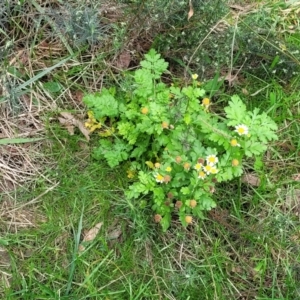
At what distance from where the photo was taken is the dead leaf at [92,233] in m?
2.61

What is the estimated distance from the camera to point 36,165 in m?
2.70

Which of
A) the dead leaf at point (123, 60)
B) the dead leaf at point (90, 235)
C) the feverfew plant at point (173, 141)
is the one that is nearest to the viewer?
the feverfew plant at point (173, 141)

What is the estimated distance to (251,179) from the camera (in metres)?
2.74

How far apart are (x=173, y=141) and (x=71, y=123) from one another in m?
0.55

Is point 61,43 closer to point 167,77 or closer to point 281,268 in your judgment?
point 167,77

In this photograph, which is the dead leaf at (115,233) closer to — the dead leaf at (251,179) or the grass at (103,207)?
the grass at (103,207)

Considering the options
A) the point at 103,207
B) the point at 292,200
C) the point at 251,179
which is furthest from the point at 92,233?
the point at 292,200

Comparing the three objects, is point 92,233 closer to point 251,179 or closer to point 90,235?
point 90,235

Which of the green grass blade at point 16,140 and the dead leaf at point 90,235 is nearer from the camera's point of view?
the dead leaf at point 90,235

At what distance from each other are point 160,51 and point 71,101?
1.67 feet

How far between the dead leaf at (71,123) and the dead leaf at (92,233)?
0.42 meters

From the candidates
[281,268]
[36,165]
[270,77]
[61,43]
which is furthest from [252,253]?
[61,43]

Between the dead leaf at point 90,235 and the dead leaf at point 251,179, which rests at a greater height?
the dead leaf at point 251,179

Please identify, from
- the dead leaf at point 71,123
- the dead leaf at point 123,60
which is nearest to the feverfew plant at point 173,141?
the dead leaf at point 71,123
